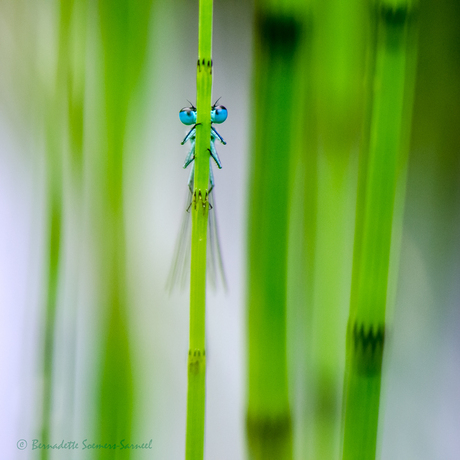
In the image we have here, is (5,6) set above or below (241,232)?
above

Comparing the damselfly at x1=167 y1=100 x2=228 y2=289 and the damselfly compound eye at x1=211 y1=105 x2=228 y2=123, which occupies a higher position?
the damselfly compound eye at x1=211 y1=105 x2=228 y2=123

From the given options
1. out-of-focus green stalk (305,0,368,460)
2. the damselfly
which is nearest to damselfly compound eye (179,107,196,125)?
the damselfly

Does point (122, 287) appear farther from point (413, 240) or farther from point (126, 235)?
point (413, 240)

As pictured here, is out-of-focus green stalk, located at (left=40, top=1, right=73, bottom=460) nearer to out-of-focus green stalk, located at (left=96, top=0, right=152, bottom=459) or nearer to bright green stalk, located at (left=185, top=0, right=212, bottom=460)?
out-of-focus green stalk, located at (left=96, top=0, right=152, bottom=459)

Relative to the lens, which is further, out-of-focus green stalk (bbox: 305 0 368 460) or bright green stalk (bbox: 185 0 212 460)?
out-of-focus green stalk (bbox: 305 0 368 460)

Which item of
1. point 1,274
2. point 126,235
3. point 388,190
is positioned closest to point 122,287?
point 126,235
